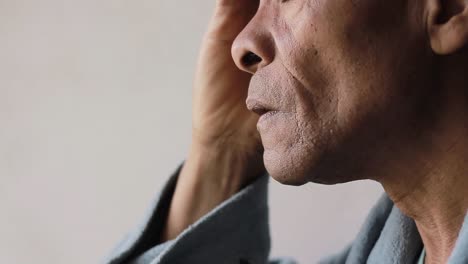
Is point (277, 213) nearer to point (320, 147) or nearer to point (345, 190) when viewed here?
point (345, 190)

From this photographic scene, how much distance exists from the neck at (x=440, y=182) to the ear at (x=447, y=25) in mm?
57

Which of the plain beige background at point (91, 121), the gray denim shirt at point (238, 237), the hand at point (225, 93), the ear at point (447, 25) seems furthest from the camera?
the plain beige background at point (91, 121)

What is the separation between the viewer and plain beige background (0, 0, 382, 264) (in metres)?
1.13

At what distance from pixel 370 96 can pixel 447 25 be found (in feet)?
0.30

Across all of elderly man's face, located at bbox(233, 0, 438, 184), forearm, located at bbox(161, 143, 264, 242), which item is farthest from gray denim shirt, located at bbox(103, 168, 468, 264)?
elderly man's face, located at bbox(233, 0, 438, 184)

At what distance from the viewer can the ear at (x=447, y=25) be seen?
0.54 m

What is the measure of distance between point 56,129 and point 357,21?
2.44ft

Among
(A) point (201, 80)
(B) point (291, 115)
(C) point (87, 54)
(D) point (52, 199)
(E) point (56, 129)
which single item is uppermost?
(B) point (291, 115)

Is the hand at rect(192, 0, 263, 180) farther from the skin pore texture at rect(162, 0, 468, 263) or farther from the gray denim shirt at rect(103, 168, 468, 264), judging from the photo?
the skin pore texture at rect(162, 0, 468, 263)

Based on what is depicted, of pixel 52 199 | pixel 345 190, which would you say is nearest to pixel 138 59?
pixel 52 199

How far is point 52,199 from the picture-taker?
1147 mm

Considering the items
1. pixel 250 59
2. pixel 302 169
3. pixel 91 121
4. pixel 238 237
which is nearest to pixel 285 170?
pixel 302 169

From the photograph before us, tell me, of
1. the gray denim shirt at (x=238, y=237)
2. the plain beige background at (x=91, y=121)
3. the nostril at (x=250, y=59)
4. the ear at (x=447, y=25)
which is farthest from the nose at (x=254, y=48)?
the plain beige background at (x=91, y=121)

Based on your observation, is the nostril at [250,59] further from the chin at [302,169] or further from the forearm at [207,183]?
the forearm at [207,183]
